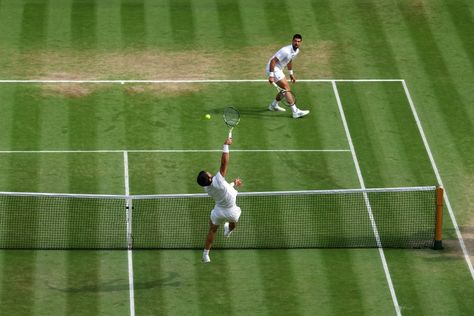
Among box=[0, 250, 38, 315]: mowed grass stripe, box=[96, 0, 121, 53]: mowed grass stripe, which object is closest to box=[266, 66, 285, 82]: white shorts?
box=[96, 0, 121, 53]: mowed grass stripe

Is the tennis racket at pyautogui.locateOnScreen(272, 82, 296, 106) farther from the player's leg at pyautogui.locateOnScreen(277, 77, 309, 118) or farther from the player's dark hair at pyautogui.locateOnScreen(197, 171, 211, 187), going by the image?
the player's dark hair at pyautogui.locateOnScreen(197, 171, 211, 187)

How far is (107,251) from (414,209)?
7.38 meters

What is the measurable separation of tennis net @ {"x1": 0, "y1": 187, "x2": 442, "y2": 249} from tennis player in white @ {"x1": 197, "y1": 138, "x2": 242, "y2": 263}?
41.4 inches

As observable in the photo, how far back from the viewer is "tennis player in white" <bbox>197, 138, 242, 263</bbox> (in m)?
30.5

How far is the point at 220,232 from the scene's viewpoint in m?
33.4

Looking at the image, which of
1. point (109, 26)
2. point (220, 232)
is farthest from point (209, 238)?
point (109, 26)

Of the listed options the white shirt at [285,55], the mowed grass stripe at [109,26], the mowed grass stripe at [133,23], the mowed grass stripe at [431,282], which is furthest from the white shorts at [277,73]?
the mowed grass stripe at [431,282]

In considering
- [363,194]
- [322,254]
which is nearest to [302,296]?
[322,254]

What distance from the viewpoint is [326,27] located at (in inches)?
1676

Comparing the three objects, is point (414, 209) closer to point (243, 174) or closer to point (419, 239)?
point (419, 239)

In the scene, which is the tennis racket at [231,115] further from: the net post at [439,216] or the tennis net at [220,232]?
the net post at [439,216]

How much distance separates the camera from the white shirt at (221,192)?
30.7m

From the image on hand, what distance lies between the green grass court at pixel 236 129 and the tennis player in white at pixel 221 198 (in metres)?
0.83

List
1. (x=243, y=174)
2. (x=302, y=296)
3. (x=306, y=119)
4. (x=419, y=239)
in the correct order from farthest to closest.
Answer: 1. (x=306, y=119)
2. (x=243, y=174)
3. (x=419, y=239)
4. (x=302, y=296)
